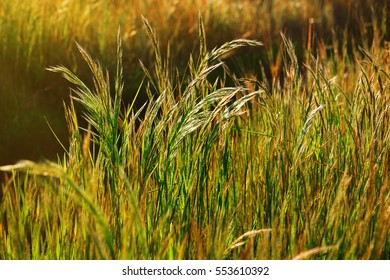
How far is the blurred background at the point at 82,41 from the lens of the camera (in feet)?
13.2

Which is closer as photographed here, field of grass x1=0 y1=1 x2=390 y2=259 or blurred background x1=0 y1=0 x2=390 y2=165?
field of grass x1=0 y1=1 x2=390 y2=259

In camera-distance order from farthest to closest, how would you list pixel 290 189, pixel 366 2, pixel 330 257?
1. pixel 366 2
2. pixel 290 189
3. pixel 330 257

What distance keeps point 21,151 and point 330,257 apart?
2.54 m

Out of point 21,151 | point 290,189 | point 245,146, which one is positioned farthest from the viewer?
point 21,151

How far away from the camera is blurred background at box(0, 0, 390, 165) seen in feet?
13.2

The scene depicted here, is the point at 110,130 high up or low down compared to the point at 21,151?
up

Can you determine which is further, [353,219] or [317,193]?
[317,193]

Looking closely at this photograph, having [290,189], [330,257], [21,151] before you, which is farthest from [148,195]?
[21,151]

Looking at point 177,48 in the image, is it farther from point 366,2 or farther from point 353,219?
point 353,219

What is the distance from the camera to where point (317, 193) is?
6.28ft

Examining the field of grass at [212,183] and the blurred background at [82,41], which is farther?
the blurred background at [82,41]

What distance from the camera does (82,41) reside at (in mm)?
4680

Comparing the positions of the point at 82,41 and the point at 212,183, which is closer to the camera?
the point at 212,183

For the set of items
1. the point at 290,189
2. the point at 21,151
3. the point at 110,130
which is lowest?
the point at 21,151
